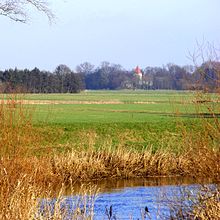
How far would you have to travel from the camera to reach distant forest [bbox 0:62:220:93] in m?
12.4

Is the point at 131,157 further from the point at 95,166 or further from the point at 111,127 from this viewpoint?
the point at 111,127

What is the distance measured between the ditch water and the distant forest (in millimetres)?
1935

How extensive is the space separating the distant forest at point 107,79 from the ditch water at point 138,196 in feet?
6.35

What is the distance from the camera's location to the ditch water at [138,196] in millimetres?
13384

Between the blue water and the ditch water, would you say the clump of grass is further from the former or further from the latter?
the blue water

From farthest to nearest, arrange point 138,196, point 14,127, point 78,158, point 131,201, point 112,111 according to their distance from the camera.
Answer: point 112,111, point 78,158, point 138,196, point 131,201, point 14,127

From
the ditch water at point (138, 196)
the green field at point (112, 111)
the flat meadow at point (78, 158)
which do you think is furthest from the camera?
the green field at point (112, 111)

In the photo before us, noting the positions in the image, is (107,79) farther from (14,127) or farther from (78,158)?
(14,127)

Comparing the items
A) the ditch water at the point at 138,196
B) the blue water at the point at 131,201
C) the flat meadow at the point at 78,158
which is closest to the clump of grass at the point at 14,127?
the flat meadow at the point at 78,158

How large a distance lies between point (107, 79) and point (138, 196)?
13155 cm

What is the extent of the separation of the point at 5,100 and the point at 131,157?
25.4 feet

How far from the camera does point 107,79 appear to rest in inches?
5950

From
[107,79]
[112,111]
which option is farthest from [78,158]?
[107,79]

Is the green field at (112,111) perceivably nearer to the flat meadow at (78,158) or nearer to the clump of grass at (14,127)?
the flat meadow at (78,158)
